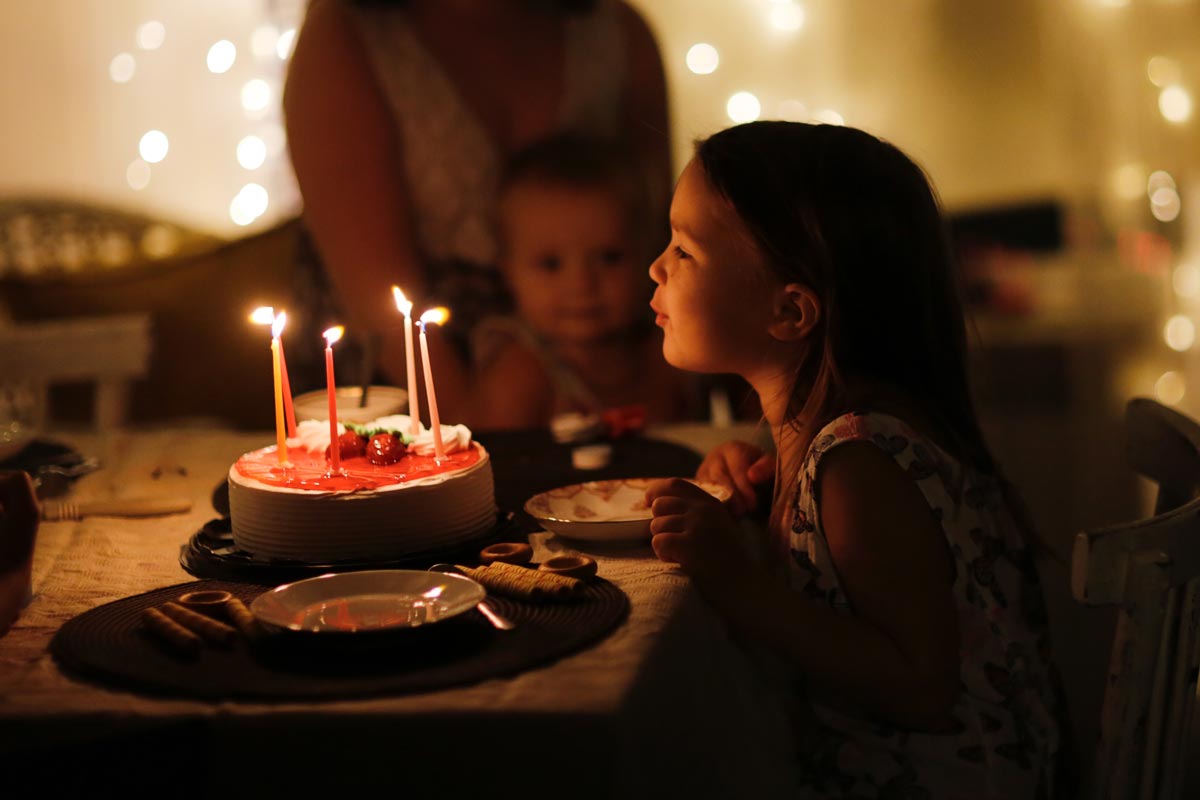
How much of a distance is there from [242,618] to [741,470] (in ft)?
2.19

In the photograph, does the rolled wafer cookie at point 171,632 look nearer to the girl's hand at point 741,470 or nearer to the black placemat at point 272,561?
the black placemat at point 272,561

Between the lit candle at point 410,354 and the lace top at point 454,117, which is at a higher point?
the lace top at point 454,117

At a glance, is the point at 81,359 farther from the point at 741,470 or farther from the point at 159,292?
the point at 741,470

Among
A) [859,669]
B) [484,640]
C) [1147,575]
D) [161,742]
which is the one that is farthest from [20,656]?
[1147,575]

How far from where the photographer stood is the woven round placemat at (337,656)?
891 mm

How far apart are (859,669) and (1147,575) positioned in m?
0.26

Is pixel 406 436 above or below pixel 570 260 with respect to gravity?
below

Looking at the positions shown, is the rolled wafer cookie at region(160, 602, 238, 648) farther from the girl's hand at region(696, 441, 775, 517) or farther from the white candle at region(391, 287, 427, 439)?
the girl's hand at region(696, 441, 775, 517)

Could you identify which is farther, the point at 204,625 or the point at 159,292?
the point at 159,292

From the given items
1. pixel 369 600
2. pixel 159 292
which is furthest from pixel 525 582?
pixel 159 292

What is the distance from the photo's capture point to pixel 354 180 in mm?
2904

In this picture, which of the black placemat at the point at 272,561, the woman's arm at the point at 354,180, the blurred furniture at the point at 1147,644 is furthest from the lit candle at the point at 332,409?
the woman's arm at the point at 354,180

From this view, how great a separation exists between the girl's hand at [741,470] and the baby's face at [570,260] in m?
1.45

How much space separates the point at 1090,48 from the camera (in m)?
3.07
